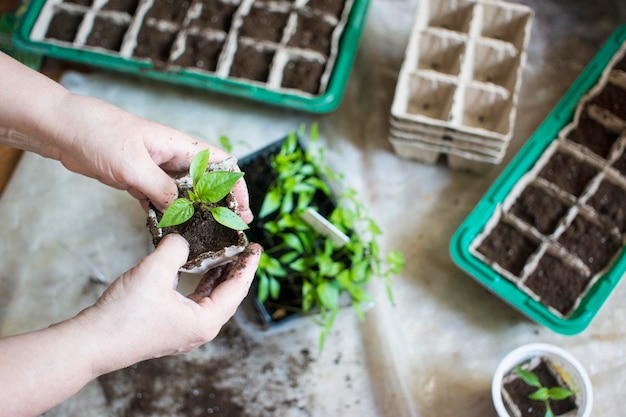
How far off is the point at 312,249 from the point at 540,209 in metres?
0.54

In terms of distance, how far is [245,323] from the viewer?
4.51 feet

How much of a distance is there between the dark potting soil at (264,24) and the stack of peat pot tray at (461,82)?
0.37 metres

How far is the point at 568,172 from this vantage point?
1382 mm

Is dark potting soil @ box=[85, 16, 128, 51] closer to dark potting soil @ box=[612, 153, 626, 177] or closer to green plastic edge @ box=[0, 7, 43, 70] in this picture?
green plastic edge @ box=[0, 7, 43, 70]

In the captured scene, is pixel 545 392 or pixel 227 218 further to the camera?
pixel 545 392

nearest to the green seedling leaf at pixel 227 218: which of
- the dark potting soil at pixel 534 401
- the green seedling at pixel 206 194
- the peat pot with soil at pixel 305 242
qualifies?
the green seedling at pixel 206 194

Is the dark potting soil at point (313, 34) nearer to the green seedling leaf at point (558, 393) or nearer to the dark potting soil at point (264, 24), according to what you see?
the dark potting soil at point (264, 24)

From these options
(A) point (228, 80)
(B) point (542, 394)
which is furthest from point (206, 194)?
(B) point (542, 394)

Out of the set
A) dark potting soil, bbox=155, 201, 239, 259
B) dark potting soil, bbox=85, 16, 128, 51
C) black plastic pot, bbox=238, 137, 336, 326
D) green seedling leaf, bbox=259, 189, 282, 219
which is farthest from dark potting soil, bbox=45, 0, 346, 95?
→ dark potting soil, bbox=155, 201, 239, 259

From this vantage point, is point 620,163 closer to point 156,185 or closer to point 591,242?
point 591,242

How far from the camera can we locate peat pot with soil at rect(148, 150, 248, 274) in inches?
34.7

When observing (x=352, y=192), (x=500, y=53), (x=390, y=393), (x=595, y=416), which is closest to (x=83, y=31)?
(x=352, y=192)

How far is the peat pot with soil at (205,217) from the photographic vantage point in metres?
0.88

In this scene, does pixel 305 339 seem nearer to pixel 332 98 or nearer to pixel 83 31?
pixel 332 98
